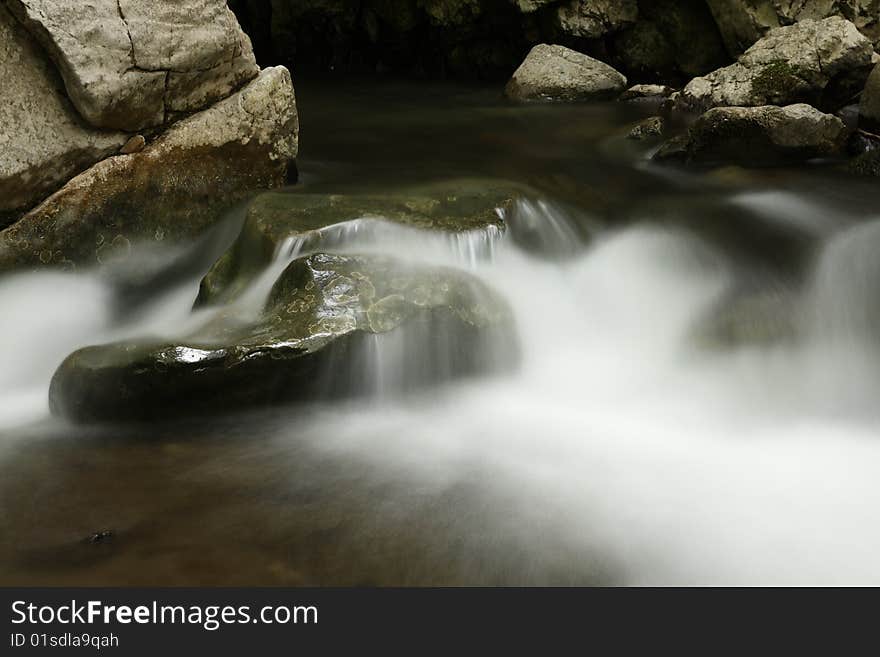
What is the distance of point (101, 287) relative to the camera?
5.45m

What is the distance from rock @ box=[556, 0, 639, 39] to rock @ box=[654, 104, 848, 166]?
6.76m

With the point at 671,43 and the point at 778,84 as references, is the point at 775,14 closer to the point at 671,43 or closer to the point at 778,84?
the point at 671,43

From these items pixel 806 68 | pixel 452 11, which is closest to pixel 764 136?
pixel 806 68

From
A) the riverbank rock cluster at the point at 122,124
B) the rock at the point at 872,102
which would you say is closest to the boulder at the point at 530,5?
the rock at the point at 872,102

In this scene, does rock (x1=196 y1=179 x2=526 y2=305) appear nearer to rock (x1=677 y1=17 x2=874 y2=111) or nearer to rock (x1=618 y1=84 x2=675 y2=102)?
rock (x1=677 y1=17 x2=874 y2=111)

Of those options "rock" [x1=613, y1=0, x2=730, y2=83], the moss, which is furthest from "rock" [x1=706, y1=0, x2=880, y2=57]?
the moss

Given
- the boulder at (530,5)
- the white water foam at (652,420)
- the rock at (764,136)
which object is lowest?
the white water foam at (652,420)

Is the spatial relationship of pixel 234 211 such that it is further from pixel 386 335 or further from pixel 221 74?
pixel 386 335

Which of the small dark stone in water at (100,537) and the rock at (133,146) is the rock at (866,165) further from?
the small dark stone in water at (100,537)

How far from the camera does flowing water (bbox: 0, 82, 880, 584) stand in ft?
9.89

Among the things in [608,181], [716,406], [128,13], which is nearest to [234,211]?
[128,13]

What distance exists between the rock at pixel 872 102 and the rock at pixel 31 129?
21.9 ft

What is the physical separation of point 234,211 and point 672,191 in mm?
3399

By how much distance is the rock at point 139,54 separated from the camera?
5.08m
